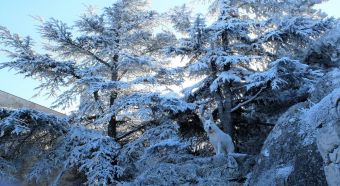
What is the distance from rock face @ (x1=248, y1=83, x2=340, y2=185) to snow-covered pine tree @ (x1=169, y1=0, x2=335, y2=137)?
2.20 metres

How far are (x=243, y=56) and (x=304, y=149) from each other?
16.1 ft

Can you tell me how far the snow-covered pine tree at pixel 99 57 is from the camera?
10680 millimetres

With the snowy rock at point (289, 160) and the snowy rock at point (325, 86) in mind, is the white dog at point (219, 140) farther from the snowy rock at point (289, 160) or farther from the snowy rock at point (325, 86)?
the snowy rock at point (325, 86)

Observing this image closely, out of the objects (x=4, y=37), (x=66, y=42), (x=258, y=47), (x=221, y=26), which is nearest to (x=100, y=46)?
(x=66, y=42)

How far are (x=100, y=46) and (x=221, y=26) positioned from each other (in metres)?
3.50

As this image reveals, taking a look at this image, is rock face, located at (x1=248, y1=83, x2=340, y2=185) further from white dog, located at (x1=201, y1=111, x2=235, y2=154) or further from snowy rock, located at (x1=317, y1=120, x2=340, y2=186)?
white dog, located at (x1=201, y1=111, x2=235, y2=154)

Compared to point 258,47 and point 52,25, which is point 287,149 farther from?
point 52,25

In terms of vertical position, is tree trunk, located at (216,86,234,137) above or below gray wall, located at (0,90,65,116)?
below

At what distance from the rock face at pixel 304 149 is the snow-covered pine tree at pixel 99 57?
4.32 m

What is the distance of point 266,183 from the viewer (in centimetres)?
675

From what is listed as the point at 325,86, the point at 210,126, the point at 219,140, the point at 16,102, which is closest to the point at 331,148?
the point at 325,86

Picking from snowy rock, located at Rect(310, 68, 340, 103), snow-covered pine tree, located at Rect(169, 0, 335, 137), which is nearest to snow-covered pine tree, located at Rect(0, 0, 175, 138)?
snow-covered pine tree, located at Rect(169, 0, 335, 137)

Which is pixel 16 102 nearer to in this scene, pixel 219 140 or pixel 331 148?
pixel 219 140

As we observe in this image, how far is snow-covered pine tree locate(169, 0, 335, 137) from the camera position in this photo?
10.1 m
